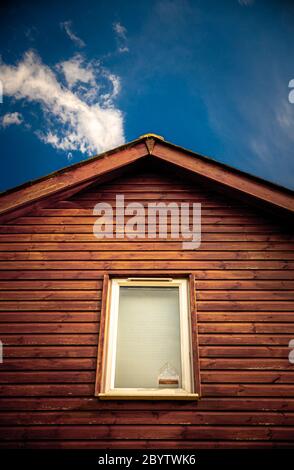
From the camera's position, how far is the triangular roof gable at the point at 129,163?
4117 mm

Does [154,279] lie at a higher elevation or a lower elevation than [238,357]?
higher

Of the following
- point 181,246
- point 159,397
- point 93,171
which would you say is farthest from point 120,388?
point 93,171

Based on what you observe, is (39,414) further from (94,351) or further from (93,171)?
(93,171)

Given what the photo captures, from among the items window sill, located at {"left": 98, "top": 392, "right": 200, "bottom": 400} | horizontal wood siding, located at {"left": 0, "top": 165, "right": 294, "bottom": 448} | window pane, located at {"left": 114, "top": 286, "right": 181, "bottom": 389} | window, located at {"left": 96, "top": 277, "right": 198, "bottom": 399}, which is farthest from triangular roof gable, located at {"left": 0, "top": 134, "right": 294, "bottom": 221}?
window sill, located at {"left": 98, "top": 392, "right": 200, "bottom": 400}

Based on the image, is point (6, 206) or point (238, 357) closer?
point (238, 357)

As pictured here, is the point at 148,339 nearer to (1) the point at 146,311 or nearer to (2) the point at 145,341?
(2) the point at 145,341

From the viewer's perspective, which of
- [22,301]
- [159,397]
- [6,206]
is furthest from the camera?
[6,206]

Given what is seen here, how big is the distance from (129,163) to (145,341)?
108 inches

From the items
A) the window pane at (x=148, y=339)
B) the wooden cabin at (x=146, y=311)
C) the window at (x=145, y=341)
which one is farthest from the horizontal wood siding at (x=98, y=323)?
the window pane at (x=148, y=339)

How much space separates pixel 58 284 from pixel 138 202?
1.80 meters

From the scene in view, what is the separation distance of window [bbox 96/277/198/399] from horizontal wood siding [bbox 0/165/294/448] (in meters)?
0.13

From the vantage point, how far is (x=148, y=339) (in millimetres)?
3547

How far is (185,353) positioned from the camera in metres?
3.43

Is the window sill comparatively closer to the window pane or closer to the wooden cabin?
the wooden cabin
